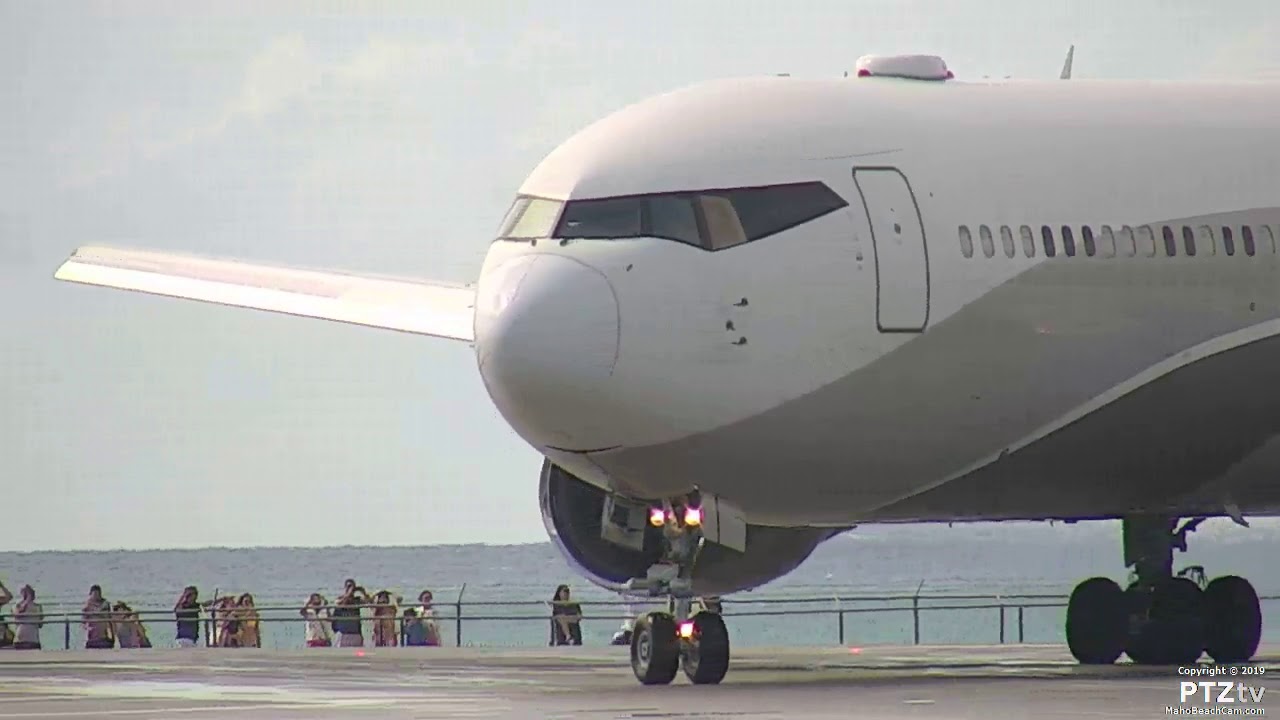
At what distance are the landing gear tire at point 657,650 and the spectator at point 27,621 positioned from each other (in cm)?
1607

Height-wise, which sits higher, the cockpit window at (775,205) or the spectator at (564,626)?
the cockpit window at (775,205)

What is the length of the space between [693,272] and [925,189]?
2.27 meters

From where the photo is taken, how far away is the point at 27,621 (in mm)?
38688

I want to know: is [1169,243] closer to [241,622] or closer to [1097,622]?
[1097,622]

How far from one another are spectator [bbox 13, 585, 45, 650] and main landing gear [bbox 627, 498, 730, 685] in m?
16.1

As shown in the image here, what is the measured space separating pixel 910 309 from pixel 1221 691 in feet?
12.6

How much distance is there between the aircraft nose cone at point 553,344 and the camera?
2203cm

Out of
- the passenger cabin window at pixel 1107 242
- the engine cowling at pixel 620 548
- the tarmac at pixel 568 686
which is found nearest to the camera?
the tarmac at pixel 568 686

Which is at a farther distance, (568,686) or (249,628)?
(249,628)

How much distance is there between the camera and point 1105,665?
28047 millimetres

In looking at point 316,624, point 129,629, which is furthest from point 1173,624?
point 129,629

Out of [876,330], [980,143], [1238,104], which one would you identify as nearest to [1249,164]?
[1238,104]

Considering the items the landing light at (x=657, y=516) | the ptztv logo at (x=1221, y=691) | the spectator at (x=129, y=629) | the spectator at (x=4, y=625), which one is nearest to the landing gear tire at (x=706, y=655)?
the landing light at (x=657, y=516)

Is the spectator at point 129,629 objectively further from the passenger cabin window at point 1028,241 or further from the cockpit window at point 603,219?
the passenger cabin window at point 1028,241
